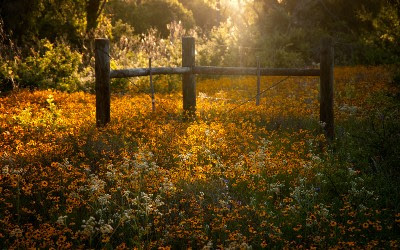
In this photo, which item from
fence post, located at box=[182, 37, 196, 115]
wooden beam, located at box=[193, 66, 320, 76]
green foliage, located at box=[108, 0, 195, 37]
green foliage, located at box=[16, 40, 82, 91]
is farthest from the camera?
green foliage, located at box=[108, 0, 195, 37]

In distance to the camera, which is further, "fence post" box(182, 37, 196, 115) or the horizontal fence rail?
"fence post" box(182, 37, 196, 115)

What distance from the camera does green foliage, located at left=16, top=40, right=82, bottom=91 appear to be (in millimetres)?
11617

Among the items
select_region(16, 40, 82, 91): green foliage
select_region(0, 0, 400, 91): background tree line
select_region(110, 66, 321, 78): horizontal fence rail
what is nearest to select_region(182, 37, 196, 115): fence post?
select_region(110, 66, 321, 78): horizontal fence rail

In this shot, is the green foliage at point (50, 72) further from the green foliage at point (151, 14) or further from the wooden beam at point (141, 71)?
the green foliage at point (151, 14)

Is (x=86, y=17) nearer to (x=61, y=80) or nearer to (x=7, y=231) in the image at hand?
(x=61, y=80)

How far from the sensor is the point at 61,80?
11.8m

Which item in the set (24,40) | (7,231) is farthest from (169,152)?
(24,40)

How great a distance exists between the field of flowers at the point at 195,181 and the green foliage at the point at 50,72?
231 cm

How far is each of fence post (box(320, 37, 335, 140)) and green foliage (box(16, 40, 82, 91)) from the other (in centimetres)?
748

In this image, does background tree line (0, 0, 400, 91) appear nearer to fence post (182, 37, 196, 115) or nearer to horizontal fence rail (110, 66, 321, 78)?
horizontal fence rail (110, 66, 321, 78)

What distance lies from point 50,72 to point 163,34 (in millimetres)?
17993

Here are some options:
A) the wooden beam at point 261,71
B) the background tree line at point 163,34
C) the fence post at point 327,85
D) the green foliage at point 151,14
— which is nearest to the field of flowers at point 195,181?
the fence post at point 327,85

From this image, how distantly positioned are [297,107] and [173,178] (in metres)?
5.10

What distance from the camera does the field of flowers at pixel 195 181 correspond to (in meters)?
3.76
